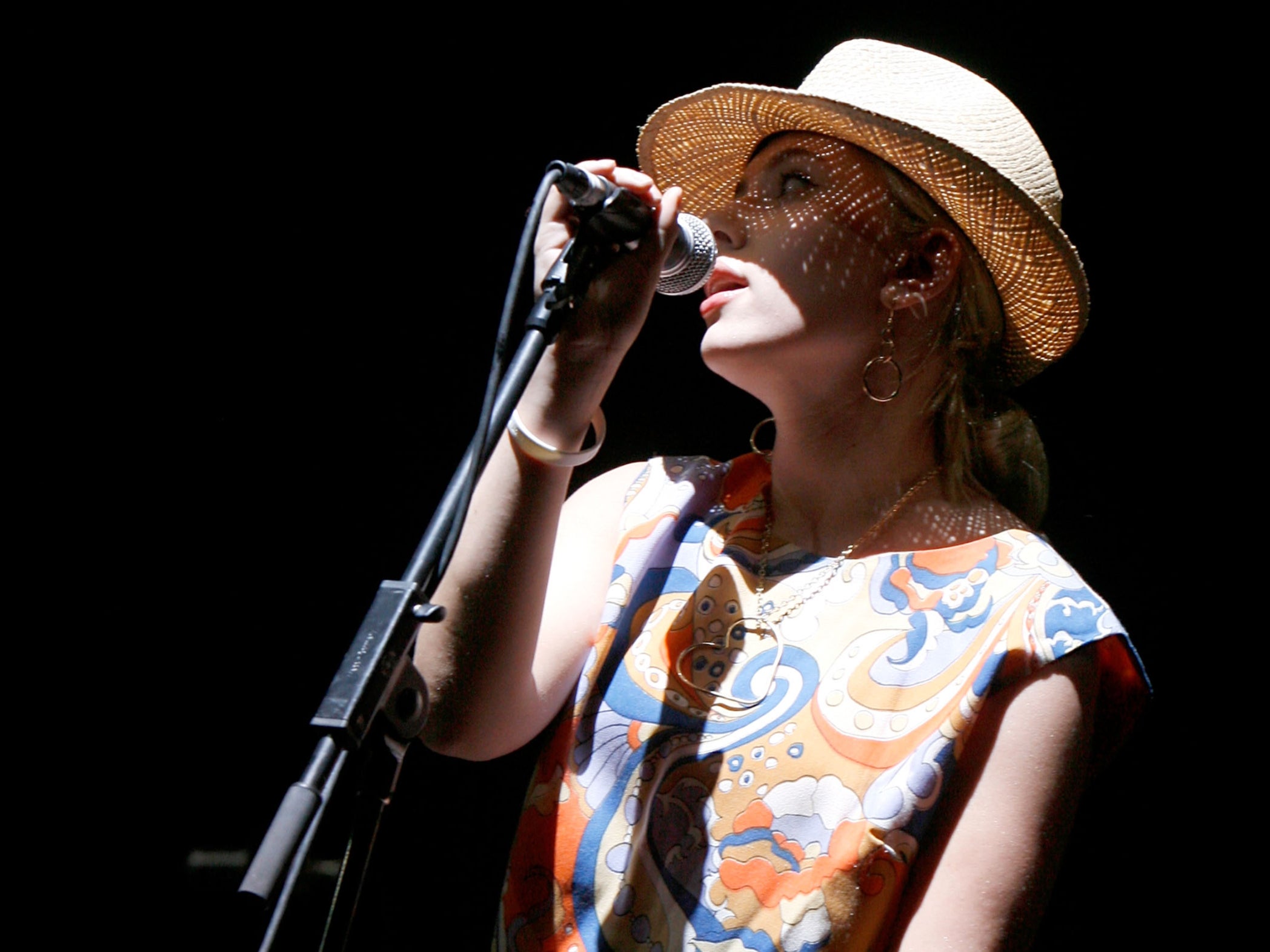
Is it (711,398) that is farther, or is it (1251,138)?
(711,398)

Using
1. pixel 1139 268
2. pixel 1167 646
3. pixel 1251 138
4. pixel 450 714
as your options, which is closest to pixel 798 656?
pixel 450 714

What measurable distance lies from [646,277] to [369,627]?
1.47 ft

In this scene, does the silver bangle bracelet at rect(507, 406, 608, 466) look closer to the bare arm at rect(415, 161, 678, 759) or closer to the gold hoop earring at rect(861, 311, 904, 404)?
the bare arm at rect(415, 161, 678, 759)

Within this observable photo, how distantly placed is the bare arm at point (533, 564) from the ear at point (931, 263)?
41 centimetres

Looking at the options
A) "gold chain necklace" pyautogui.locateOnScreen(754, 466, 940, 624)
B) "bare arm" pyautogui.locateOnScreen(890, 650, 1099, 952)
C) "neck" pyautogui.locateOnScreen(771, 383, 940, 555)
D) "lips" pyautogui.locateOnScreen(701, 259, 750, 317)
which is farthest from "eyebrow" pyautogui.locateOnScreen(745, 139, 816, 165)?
"bare arm" pyautogui.locateOnScreen(890, 650, 1099, 952)

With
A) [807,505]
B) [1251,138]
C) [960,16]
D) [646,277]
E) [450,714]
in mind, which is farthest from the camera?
[960,16]

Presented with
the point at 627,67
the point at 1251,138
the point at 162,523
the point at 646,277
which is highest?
the point at 1251,138

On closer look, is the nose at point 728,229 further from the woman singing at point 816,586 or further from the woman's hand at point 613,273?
the woman's hand at point 613,273

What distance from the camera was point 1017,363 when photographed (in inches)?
56.5

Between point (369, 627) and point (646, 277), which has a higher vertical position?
point (646, 277)

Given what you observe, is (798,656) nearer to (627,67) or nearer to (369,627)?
(369,627)

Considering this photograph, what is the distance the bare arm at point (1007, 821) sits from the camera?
1001 millimetres

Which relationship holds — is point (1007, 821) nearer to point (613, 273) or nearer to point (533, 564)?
point (533, 564)

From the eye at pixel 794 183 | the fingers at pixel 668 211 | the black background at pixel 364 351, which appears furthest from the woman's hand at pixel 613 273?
the black background at pixel 364 351
